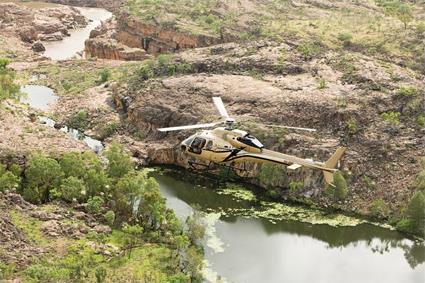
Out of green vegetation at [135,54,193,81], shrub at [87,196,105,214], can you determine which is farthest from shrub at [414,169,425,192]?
green vegetation at [135,54,193,81]

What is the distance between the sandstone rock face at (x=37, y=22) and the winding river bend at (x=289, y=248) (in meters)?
53.2

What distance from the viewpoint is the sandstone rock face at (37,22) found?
87562 mm

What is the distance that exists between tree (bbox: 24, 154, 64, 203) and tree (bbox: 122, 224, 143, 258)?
4.85 meters

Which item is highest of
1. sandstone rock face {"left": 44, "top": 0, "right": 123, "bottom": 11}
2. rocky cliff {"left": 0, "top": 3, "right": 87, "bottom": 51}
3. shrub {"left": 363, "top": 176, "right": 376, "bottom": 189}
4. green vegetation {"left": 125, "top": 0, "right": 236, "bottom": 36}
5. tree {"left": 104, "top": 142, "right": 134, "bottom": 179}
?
tree {"left": 104, "top": 142, "right": 134, "bottom": 179}

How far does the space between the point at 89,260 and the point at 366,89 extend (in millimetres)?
27187

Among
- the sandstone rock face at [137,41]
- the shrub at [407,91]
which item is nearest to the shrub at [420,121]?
the shrub at [407,91]

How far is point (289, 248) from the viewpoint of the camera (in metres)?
36.3

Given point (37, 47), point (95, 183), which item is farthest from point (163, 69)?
point (37, 47)

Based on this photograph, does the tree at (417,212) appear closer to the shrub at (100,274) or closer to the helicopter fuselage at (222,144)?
the helicopter fuselage at (222,144)

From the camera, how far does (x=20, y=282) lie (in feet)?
86.2

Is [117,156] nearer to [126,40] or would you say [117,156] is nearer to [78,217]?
[78,217]

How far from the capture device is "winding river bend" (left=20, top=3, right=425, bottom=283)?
3303 cm

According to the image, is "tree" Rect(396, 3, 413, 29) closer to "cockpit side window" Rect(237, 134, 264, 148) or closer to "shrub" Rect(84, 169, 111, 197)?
"cockpit side window" Rect(237, 134, 264, 148)

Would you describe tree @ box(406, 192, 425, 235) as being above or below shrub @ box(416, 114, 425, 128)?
below
